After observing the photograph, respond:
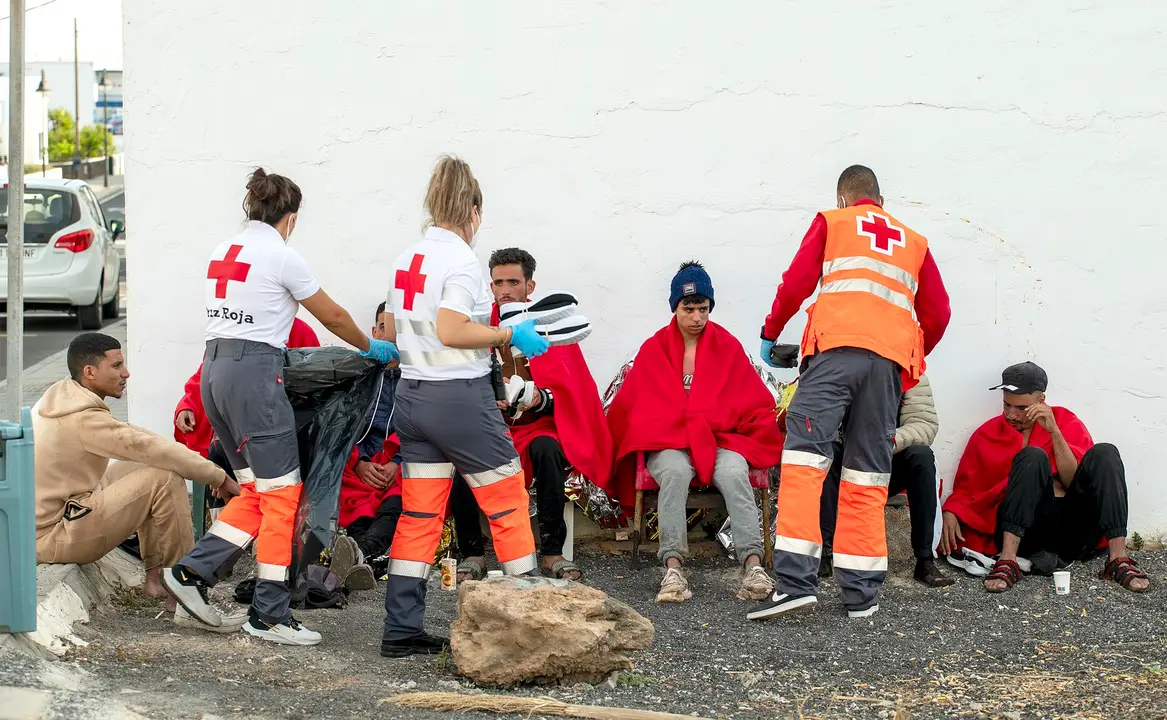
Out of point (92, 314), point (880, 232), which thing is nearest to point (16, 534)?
point (880, 232)

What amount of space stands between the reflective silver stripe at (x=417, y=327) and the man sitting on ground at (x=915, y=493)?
86.8 inches

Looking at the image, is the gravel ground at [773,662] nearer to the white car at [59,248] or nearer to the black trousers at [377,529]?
the black trousers at [377,529]

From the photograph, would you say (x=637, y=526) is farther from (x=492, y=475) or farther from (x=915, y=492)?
(x=492, y=475)

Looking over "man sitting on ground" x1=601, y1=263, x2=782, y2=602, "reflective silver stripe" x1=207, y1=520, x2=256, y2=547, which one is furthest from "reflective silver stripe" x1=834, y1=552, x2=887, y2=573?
"reflective silver stripe" x1=207, y1=520, x2=256, y2=547

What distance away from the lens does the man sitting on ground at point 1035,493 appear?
5941 millimetres

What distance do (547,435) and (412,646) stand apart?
1.54 meters

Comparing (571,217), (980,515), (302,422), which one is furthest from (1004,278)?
(302,422)

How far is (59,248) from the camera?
13508 mm

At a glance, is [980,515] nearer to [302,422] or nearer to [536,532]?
[536,532]

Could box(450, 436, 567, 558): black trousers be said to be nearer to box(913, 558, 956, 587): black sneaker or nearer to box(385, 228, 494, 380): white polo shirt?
box(385, 228, 494, 380): white polo shirt

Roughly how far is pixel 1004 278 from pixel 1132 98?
1088 millimetres

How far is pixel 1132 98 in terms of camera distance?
21.2ft

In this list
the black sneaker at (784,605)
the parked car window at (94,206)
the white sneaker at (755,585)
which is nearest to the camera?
the black sneaker at (784,605)

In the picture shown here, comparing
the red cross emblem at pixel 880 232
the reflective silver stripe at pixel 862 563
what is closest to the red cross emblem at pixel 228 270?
the red cross emblem at pixel 880 232
